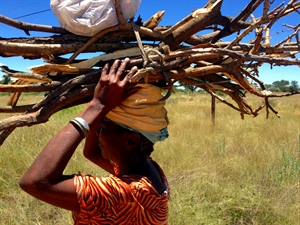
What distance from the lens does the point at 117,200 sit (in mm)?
1200

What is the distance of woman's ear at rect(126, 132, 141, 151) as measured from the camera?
136 centimetres

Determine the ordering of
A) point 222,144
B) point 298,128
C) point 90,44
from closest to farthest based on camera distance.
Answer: point 90,44 < point 222,144 < point 298,128

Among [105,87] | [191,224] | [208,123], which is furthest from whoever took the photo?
[208,123]

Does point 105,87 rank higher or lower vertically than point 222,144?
higher

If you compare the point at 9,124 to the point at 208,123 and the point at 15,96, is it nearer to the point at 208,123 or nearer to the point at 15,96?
the point at 15,96

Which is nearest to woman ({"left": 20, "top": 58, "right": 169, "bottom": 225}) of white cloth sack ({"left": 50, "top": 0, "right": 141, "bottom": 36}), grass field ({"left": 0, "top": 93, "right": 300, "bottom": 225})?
white cloth sack ({"left": 50, "top": 0, "right": 141, "bottom": 36})

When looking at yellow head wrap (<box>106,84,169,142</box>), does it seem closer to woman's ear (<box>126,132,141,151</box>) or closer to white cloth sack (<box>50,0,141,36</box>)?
woman's ear (<box>126,132,141,151</box>)

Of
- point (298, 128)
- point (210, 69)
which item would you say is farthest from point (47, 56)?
point (298, 128)

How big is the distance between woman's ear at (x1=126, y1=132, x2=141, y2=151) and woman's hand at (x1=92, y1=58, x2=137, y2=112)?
0.64 ft

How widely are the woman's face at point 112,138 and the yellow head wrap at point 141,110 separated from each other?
48 millimetres

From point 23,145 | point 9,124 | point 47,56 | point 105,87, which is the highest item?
point 47,56

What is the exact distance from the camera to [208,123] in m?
9.57

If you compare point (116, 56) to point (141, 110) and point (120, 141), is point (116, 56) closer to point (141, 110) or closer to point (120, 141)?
point (141, 110)

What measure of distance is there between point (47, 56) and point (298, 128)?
8.49 meters
